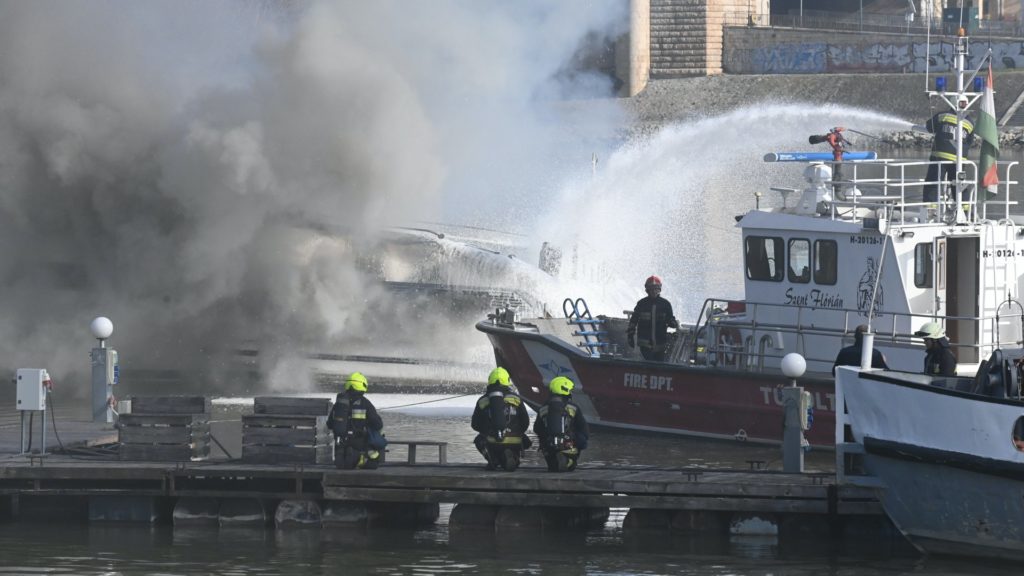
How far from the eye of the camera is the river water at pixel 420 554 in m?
16.4

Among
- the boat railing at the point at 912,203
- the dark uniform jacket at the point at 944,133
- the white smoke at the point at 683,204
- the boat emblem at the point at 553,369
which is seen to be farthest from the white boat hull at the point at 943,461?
the white smoke at the point at 683,204

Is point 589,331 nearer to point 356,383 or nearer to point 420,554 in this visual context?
point 356,383

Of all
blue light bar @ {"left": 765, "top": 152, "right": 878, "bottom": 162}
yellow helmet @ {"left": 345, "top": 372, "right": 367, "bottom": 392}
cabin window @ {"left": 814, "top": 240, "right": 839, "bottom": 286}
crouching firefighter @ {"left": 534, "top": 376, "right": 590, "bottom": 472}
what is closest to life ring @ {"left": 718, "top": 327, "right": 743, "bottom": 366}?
cabin window @ {"left": 814, "top": 240, "right": 839, "bottom": 286}

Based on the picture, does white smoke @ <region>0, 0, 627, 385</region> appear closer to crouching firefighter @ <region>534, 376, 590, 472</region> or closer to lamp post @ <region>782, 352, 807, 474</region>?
crouching firefighter @ <region>534, 376, 590, 472</region>

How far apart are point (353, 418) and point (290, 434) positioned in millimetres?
846

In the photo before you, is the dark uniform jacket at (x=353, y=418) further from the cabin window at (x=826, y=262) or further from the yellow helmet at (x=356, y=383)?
the cabin window at (x=826, y=262)

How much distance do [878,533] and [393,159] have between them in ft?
53.5

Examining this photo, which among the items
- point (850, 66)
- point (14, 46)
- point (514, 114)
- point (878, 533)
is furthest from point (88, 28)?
point (850, 66)

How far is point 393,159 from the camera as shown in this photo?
31812mm

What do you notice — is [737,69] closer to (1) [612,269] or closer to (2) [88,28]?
(1) [612,269]

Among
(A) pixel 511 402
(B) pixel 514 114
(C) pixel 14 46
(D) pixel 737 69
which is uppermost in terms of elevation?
(D) pixel 737 69

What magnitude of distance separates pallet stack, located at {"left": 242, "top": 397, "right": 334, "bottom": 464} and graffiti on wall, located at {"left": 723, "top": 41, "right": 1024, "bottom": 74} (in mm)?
66671

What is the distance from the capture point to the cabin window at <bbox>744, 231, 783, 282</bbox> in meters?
23.0

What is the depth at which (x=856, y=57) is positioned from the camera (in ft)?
291
